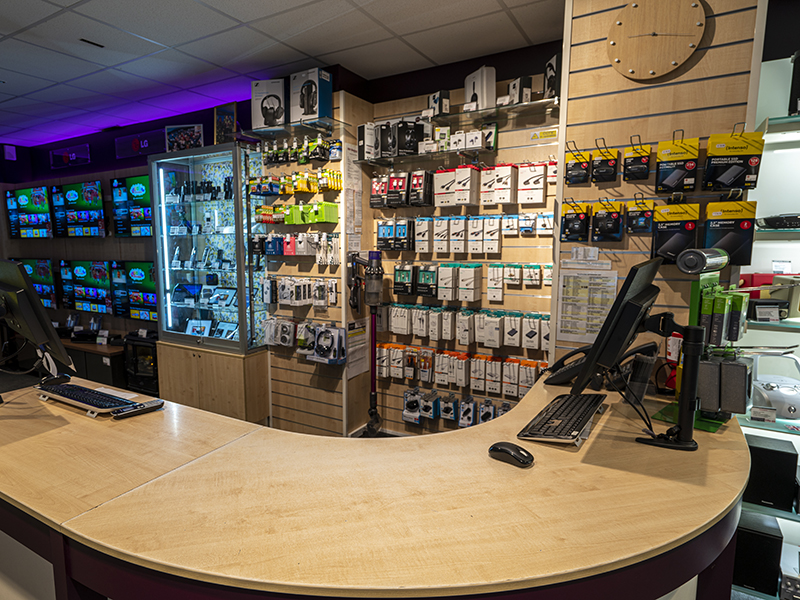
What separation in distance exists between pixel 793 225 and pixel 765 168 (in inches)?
22.3

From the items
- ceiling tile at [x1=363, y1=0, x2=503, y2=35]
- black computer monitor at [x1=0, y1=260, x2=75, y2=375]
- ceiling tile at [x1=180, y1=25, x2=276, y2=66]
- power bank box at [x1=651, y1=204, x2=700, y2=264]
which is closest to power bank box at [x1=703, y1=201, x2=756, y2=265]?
power bank box at [x1=651, y1=204, x2=700, y2=264]

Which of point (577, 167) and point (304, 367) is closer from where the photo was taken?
point (577, 167)

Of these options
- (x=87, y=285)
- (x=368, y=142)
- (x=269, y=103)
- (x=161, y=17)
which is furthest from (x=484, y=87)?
(x=87, y=285)

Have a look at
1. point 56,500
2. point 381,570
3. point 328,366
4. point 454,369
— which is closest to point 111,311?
point 328,366

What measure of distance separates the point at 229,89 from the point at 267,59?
0.98 m

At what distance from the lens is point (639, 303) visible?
1396 millimetres

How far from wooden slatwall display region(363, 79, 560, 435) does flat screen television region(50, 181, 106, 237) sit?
3701 mm

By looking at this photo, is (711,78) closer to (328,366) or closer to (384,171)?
(384,171)

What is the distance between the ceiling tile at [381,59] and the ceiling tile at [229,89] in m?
1.07

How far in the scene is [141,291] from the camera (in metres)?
5.24

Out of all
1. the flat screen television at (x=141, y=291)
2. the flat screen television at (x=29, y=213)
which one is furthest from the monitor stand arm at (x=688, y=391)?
the flat screen television at (x=29, y=213)

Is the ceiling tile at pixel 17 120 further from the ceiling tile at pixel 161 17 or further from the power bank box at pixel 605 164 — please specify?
the power bank box at pixel 605 164

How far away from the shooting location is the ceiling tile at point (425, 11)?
2836mm

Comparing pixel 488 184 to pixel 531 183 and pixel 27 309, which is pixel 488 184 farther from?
pixel 27 309
